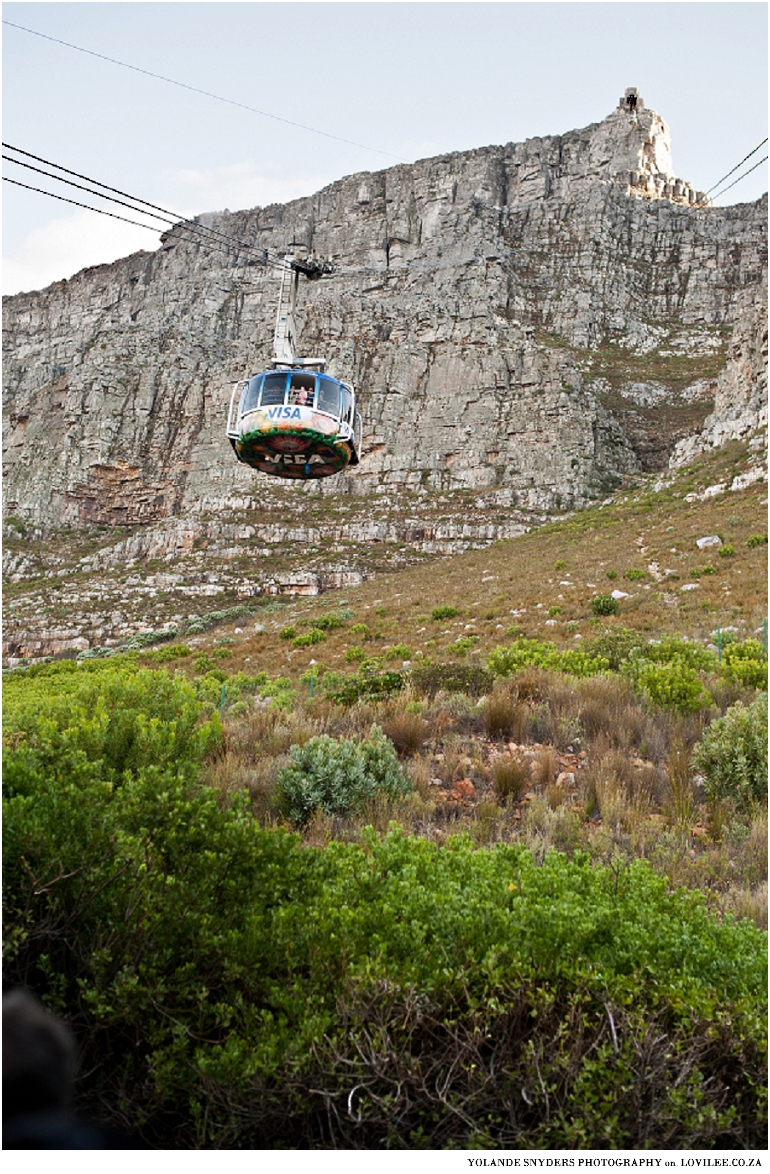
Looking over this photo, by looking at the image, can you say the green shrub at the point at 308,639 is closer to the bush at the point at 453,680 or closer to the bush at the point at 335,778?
the bush at the point at 453,680

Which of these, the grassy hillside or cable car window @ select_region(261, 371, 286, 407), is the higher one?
cable car window @ select_region(261, 371, 286, 407)

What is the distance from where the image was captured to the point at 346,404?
8516 mm

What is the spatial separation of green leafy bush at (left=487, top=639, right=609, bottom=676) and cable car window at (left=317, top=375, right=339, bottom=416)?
3938 millimetres

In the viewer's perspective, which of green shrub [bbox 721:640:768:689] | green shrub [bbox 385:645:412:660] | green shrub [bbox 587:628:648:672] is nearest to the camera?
green shrub [bbox 721:640:768:689]

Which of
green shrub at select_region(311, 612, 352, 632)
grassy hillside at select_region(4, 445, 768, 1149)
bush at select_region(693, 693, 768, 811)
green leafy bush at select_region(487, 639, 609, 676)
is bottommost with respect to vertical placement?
grassy hillside at select_region(4, 445, 768, 1149)

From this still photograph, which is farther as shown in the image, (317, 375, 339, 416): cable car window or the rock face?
the rock face

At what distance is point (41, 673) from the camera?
746 inches

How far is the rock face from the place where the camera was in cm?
4791

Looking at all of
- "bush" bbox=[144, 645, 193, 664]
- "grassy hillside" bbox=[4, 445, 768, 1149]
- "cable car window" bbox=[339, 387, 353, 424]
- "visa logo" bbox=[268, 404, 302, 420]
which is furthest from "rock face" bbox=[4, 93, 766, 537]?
"grassy hillside" bbox=[4, 445, 768, 1149]

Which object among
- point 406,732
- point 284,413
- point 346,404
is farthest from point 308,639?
point 406,732

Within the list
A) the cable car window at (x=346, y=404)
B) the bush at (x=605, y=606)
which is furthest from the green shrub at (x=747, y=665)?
the bush at (x=605, y=606)

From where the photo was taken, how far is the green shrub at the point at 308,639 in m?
18.9

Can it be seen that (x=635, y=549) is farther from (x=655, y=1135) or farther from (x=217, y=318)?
(x=217, y=318)

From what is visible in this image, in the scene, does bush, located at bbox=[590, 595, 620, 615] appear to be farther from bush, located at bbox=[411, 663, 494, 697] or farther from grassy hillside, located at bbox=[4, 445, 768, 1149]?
grassy hillside, located at bbox=[4, 445, 768, 1149]
